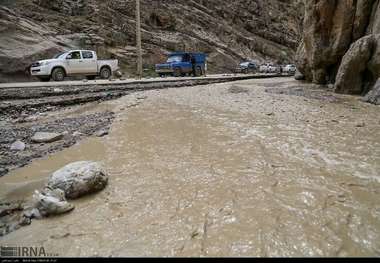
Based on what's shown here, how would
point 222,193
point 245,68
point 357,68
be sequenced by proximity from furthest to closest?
point 245,68
point 357,68
point 222,193

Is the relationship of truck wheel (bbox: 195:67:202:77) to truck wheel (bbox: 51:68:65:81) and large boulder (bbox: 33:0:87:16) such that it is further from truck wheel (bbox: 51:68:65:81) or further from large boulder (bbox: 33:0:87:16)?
large boulder (bbox: 33:0:87:16)

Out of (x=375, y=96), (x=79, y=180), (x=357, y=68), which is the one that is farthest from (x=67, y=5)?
(x=79, y=180)

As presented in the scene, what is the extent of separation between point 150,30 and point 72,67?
16180 mm

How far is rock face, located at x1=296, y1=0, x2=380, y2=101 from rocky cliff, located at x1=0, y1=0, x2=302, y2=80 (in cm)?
1303

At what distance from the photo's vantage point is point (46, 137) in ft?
18.6

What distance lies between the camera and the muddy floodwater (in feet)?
7.72

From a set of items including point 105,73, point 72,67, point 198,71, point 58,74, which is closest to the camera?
point 58,74

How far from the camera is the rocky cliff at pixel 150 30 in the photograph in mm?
21375

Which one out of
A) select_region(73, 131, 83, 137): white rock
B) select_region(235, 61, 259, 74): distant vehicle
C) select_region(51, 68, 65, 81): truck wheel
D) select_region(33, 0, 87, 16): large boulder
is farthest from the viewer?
select_region(235, 61, 259, 74): distant vehicle

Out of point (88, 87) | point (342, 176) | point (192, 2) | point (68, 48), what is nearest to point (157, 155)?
point (342, 176)

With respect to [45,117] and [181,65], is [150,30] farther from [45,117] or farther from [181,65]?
[45,117]

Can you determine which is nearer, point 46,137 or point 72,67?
point 46,137

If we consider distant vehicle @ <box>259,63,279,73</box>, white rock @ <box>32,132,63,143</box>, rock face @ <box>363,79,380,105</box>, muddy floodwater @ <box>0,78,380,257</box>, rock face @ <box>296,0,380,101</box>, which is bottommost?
white rock @ <box>32,132,63,143</box>

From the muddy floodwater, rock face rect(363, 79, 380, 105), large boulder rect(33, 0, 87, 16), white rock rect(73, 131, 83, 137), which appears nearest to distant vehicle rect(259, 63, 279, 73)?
large boulder rect(33, 0, 87, 16)
